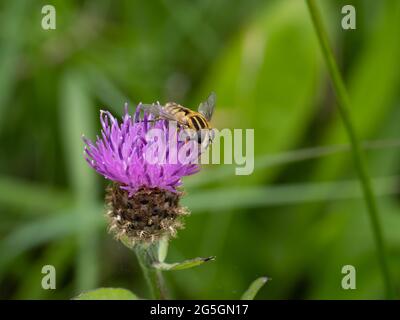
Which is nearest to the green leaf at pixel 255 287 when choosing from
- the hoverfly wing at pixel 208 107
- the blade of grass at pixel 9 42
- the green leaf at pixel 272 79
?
the hoverfly wing at pixel 208 107

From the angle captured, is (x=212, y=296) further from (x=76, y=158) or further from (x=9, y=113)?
(x=9, y=113)

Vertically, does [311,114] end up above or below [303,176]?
above

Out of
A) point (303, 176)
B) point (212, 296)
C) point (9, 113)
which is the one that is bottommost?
point (212, 296)

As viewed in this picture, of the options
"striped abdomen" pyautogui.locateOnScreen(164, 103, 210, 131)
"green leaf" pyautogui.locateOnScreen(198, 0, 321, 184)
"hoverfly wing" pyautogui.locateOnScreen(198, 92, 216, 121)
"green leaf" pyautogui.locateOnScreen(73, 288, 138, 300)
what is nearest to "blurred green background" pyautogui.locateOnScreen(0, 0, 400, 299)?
"green leaf" pyautogui.locateOnScreen(198, 0, 321, 184)

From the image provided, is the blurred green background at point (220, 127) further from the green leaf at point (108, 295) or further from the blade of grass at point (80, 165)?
the green leaf at point (108, 295)

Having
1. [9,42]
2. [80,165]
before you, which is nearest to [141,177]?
[80,165]
